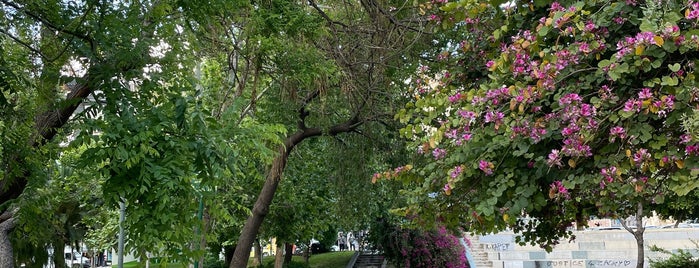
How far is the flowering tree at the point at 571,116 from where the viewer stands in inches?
139

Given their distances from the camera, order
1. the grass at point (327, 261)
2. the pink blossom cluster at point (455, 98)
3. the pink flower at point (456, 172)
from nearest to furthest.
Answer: the pink flower at point (456, 172) < the pink blossom cluster at point (455, 98) < the grass at point (327, 261)

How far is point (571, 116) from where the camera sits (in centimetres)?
376

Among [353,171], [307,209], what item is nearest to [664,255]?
[307,209]

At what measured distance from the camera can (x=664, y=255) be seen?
16156mm

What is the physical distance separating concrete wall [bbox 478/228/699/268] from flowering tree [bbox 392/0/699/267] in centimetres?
1235

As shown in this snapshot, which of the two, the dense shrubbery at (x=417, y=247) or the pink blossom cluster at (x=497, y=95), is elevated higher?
the pink blossom cluster at (x=497, y=95)

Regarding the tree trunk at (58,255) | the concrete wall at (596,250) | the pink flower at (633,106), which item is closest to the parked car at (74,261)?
the tree trunk at (58,255)

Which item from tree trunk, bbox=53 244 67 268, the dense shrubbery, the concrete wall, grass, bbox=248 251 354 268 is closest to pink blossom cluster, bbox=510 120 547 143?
the concrete wall

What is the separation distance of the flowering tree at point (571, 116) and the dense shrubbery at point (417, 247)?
15977 millimetres

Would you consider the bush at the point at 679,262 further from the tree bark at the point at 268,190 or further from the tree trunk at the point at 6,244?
the tree trunk at the point at 6,244

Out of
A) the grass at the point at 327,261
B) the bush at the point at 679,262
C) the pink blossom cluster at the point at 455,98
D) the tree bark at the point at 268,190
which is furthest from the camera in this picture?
the grass at the point at 327,261

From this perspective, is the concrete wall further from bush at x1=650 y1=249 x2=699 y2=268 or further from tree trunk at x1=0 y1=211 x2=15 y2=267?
tree trunk at x1=0 y1=211 x2=15 y2=267

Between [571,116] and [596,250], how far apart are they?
1426 centimetres

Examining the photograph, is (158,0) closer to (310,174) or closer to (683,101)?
(683,101)
